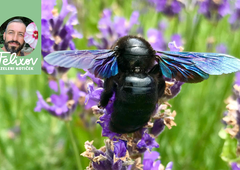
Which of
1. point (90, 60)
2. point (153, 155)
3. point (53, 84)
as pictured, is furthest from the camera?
point (53, 84)

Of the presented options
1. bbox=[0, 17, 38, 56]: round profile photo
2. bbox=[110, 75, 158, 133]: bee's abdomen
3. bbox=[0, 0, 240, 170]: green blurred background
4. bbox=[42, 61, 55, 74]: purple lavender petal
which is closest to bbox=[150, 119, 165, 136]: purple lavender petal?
bbox=[110, 75, 158, 133]: bee's abdomen

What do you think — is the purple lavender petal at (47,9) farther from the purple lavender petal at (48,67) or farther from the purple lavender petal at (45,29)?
the purple lavender petal at (48,67)

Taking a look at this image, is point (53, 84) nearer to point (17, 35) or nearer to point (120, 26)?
point (17, 35)

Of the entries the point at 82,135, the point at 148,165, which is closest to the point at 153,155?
the point at 148,165

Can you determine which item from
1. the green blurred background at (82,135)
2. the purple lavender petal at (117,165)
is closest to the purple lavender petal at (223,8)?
the green blurred background at (82,135)

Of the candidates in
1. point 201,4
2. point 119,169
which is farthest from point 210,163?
point 119,169

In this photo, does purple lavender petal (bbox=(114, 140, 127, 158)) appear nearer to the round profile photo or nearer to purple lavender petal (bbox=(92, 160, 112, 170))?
purple lavender petal (bbox=(92, 160, 112, 170))
